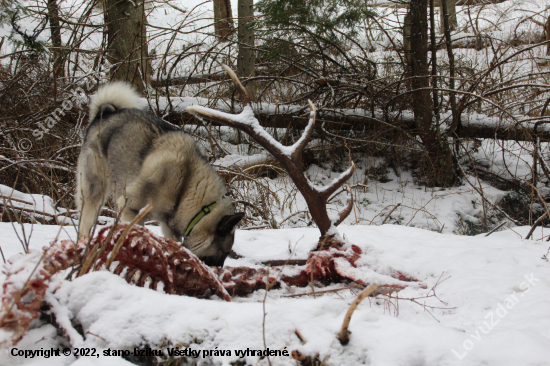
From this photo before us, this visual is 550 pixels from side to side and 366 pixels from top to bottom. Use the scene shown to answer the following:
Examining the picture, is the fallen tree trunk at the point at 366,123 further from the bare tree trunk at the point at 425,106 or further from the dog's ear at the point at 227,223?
the dog's ear at the point at 227,223

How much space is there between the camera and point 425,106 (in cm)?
604

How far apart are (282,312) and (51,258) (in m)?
0.81

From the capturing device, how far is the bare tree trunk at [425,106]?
5.84m


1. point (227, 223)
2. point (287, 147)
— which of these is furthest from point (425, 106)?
point (227, 223)

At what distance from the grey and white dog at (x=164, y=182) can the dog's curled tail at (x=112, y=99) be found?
0.39m

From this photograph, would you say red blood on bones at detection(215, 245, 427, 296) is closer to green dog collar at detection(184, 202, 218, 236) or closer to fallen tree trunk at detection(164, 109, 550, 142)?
green dog collar at detection(184, 202, 218, 236)

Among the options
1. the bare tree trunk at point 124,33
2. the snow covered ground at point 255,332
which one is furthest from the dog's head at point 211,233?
the bare tree trunk at point 124,33

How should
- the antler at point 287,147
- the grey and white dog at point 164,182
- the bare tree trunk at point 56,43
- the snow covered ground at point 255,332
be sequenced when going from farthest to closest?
1. the bare tree trunk at point 56,43
2. the grey and white dog at point 164,182
3. the antler at point 287,147
4. the snow covered ground at point 255,332

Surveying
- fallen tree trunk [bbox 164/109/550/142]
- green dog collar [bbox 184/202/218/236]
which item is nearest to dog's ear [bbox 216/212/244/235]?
green dog collar [bbox 184/202/218/236]

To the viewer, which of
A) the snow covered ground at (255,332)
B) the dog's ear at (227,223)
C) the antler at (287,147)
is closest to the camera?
the snow covered ground at (255,332)

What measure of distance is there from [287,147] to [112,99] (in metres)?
2.56

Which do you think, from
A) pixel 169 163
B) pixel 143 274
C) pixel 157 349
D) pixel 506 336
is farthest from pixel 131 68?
pixel 506 336

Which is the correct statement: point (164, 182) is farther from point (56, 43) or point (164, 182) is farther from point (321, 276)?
point (56, 43)

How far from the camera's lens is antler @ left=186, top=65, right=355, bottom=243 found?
85.2 inches
